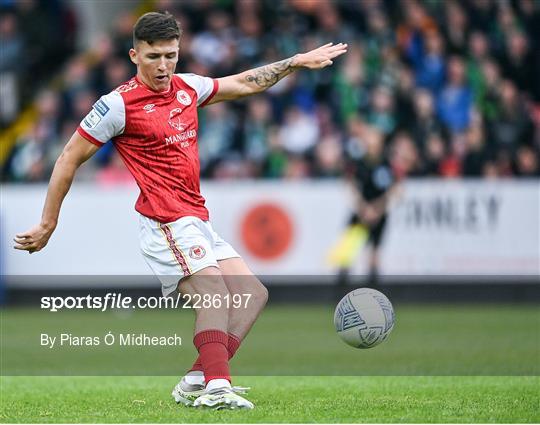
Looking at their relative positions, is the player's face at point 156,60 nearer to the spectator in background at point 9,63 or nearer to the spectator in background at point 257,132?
the spectator in background at point 257,132

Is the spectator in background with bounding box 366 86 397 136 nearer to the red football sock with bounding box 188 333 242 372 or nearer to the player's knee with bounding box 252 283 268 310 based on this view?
the player's knee with bounding box 252 283 268 310

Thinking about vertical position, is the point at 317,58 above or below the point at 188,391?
above

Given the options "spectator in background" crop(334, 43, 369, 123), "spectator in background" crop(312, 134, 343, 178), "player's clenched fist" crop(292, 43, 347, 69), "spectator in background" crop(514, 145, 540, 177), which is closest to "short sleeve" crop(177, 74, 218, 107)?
"player's clenched fist" crop(292, 43, 347, 69)

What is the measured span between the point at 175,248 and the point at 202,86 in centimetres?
115

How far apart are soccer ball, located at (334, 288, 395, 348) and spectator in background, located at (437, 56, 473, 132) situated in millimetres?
10410

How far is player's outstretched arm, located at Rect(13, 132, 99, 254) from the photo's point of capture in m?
7.69

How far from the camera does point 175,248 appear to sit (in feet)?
25.5

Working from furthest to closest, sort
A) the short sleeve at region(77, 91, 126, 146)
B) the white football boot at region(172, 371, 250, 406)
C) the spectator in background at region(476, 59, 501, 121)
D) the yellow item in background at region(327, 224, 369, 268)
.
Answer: the spectator in background at region(476, 59, 501, 121) < the yellow item in background at region(327, 224, 369, 268) < the white football boot at region(172, 371, 250, 406) < the short sleeve at region(77, 91, 126, 146)

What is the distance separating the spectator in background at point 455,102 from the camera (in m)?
18.6

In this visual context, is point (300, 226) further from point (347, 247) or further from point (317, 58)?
point (317, 58)

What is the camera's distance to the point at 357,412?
750cm

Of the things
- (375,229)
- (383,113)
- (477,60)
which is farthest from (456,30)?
(375,229)

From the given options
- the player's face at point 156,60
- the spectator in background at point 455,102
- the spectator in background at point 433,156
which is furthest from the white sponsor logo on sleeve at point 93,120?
the spectator in background at point 455,102

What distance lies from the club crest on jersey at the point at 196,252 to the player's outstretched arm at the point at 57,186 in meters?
0.84
